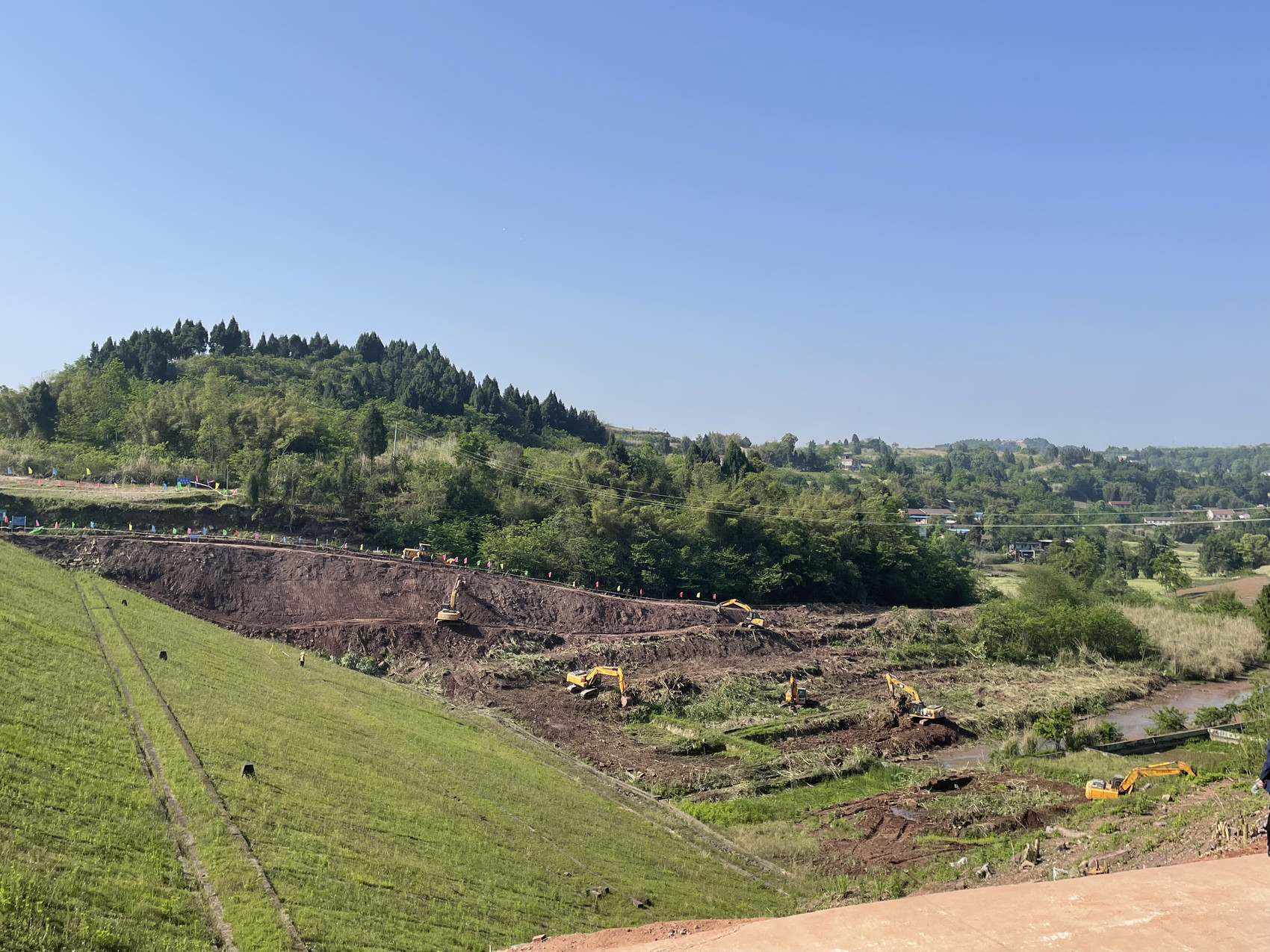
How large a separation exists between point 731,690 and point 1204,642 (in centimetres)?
3103

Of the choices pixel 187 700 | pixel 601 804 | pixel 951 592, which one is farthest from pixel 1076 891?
pixel 951 592

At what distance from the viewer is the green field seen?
10859 millimetres

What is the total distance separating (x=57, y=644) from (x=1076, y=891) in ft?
73.7

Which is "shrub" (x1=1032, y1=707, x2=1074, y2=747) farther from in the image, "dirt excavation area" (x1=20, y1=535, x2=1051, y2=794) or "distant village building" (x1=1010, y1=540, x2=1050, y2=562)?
"distant village building" (x1=1010, y1=540, x2=1050, y2=562)

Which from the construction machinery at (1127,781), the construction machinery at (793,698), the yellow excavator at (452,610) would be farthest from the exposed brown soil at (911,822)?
the yellow excavator at (452,610)

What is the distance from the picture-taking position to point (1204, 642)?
1891 inches

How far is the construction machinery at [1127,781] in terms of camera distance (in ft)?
74.8

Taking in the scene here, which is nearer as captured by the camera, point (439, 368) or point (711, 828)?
point (711, 828)

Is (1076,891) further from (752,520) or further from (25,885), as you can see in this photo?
(752,520)

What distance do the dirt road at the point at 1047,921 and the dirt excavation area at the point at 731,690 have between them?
4.80m

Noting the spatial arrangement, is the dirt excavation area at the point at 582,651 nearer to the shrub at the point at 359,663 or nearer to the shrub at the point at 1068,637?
the shrub at the point at 359,663

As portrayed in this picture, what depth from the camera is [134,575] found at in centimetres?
3934

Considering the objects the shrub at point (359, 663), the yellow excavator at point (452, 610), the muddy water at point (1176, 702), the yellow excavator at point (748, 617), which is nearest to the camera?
the muddy water at point (1176, 702)

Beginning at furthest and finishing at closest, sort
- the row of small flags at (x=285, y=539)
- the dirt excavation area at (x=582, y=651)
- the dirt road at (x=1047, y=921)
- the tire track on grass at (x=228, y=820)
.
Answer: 1. the row of small flags at (x=285, y=539)
2. the dirt excavation area at (x=582, y=651)
3. the tire track on grass at (x=228, y=820)
4. the dirt road at (x=1047, y=921)
